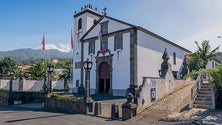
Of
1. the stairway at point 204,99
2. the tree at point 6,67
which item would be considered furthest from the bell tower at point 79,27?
the tree at point 6,67

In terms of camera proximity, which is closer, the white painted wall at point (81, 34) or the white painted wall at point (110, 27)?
→ the white painted wall at point (110, 27)

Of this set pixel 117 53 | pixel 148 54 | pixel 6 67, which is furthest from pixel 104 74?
pixel 6 67

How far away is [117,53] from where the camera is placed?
27406 mm

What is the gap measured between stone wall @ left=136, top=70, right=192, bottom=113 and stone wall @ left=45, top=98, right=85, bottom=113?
12.8 ft

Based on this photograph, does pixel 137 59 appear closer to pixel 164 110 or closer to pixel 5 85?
pixel 164 110

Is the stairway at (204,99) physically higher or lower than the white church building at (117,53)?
lower

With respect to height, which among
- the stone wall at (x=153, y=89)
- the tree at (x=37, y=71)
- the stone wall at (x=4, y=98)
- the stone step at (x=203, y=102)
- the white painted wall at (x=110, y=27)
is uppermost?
the white painted wall at (x=110, y=27)

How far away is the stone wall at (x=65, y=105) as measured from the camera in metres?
15.5

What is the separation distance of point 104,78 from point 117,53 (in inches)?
152

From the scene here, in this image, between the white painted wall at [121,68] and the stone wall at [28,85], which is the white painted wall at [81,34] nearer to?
the white painted wall at [121,68]

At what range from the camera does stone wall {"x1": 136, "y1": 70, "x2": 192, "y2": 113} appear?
1477 centimetres

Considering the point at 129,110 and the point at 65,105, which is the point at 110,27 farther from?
the point at 129,110

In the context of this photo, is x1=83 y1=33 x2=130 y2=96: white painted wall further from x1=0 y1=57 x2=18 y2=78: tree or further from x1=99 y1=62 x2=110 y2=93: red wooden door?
x1=0 y1=57 x2=18 y2=78: tree

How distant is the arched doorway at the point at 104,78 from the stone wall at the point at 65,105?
11244 mm
